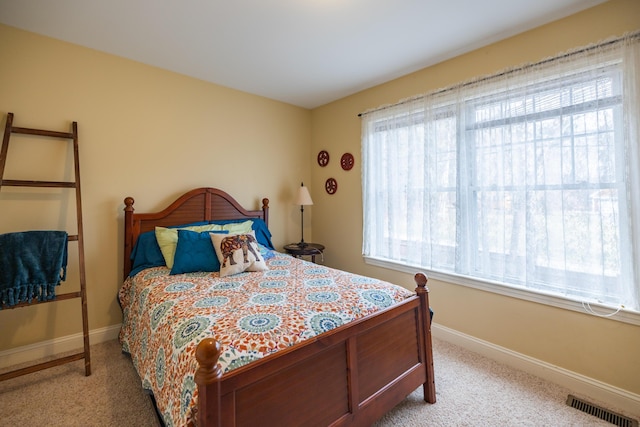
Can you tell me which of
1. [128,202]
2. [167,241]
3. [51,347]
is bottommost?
[51,347]

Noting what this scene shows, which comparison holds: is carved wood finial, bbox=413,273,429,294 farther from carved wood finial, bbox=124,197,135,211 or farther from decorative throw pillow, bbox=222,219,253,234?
carved wood finial, bbox=124,197,135,211

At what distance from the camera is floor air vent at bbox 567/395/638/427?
161 centimetres

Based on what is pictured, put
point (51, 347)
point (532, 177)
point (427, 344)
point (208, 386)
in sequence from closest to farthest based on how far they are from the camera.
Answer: point (208, 386) < point (427, 344) < point (532, 177) < point (51, 347)

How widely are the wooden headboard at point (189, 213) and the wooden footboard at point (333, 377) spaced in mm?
2060

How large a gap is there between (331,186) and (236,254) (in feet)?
5.79

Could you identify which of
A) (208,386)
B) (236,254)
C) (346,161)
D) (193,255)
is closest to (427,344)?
(208,386)

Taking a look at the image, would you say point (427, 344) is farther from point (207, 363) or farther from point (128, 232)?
point (128, 232)

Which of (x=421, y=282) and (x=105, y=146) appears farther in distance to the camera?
(x=105, y=146)

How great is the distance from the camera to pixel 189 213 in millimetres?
2881

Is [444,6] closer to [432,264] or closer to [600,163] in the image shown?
[600,163]

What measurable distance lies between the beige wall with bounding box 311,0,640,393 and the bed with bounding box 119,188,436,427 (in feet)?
2.82

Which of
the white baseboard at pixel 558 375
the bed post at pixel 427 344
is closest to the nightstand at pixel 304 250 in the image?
the white baseboard at pixel 558 375

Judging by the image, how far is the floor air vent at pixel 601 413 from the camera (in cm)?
161

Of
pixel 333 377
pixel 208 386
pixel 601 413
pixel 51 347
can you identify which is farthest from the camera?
pixel 51 347
